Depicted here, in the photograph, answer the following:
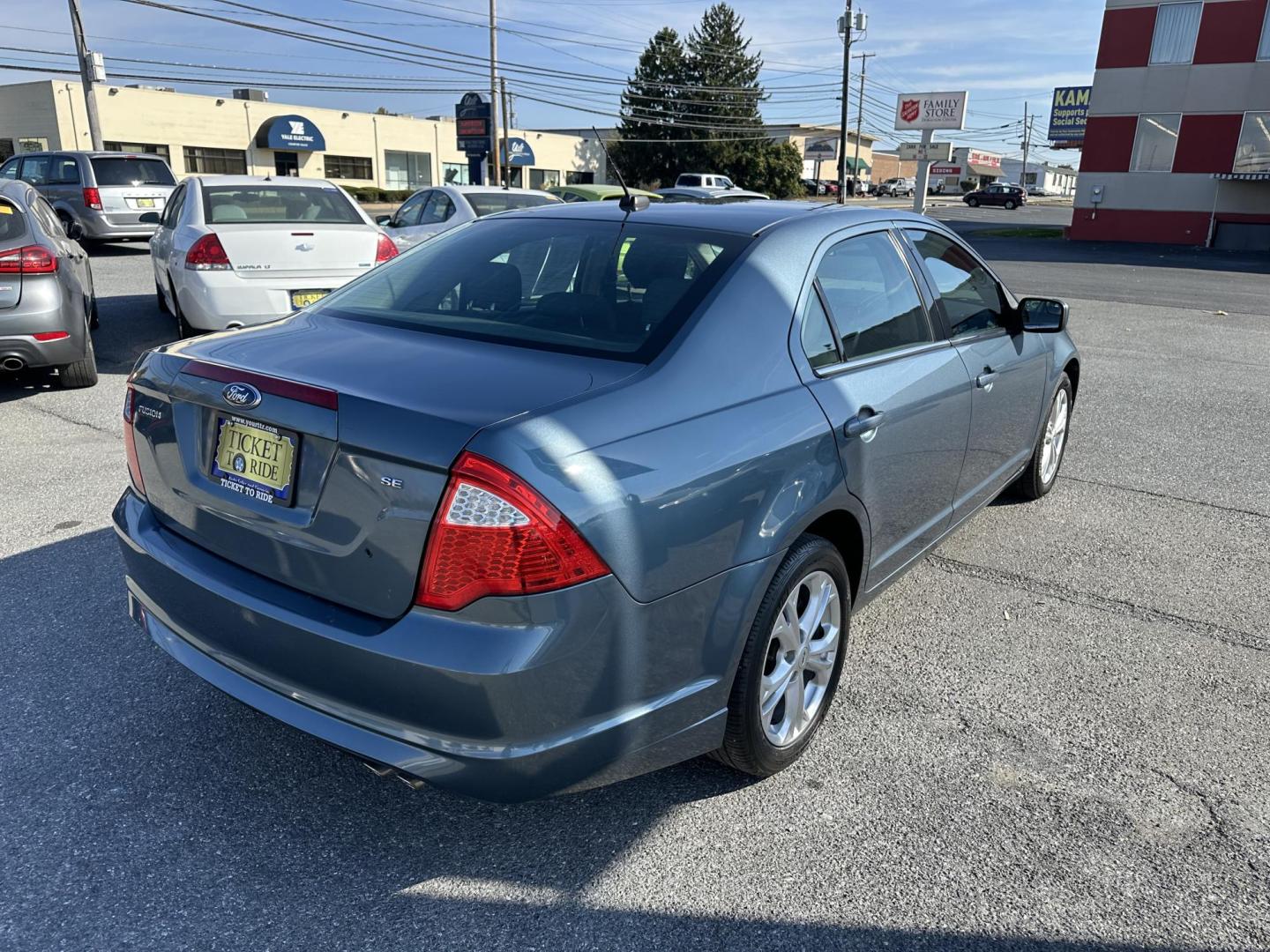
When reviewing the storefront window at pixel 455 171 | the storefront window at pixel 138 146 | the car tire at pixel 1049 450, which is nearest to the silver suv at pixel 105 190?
the car tire at pixel 1049 450

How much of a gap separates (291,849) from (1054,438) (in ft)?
14.8

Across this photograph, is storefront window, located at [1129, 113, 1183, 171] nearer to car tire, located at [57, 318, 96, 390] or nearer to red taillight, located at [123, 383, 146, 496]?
car tire, located at [57, 318, 96, 390]

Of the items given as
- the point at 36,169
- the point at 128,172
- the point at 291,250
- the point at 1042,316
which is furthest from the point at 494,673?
the point at 36,169

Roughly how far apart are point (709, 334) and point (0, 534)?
151 inches

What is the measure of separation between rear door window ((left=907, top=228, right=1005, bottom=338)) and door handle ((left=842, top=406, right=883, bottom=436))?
3.29 ft

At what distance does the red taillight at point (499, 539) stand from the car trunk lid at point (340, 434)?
54 mm

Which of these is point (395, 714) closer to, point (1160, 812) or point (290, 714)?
point (290, 714)

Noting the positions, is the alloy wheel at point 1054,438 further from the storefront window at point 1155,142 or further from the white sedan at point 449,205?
the storefront window at point 1155,142

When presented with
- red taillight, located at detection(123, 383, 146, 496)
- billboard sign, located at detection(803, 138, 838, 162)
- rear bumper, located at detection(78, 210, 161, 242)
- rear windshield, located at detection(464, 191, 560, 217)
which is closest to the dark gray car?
red taillight, located at detection(123, 383, 146, 496)

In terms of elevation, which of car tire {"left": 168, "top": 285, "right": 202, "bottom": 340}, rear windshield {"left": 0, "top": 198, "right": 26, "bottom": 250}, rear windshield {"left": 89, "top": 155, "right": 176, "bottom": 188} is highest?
rear windshield {"left": 89, "top": 155, "right": 176, "bottom": 188}

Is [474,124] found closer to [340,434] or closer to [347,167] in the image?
[347,167]

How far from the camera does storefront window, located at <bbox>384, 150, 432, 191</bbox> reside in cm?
5862

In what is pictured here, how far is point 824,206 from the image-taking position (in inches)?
142

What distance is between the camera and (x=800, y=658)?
287cm
